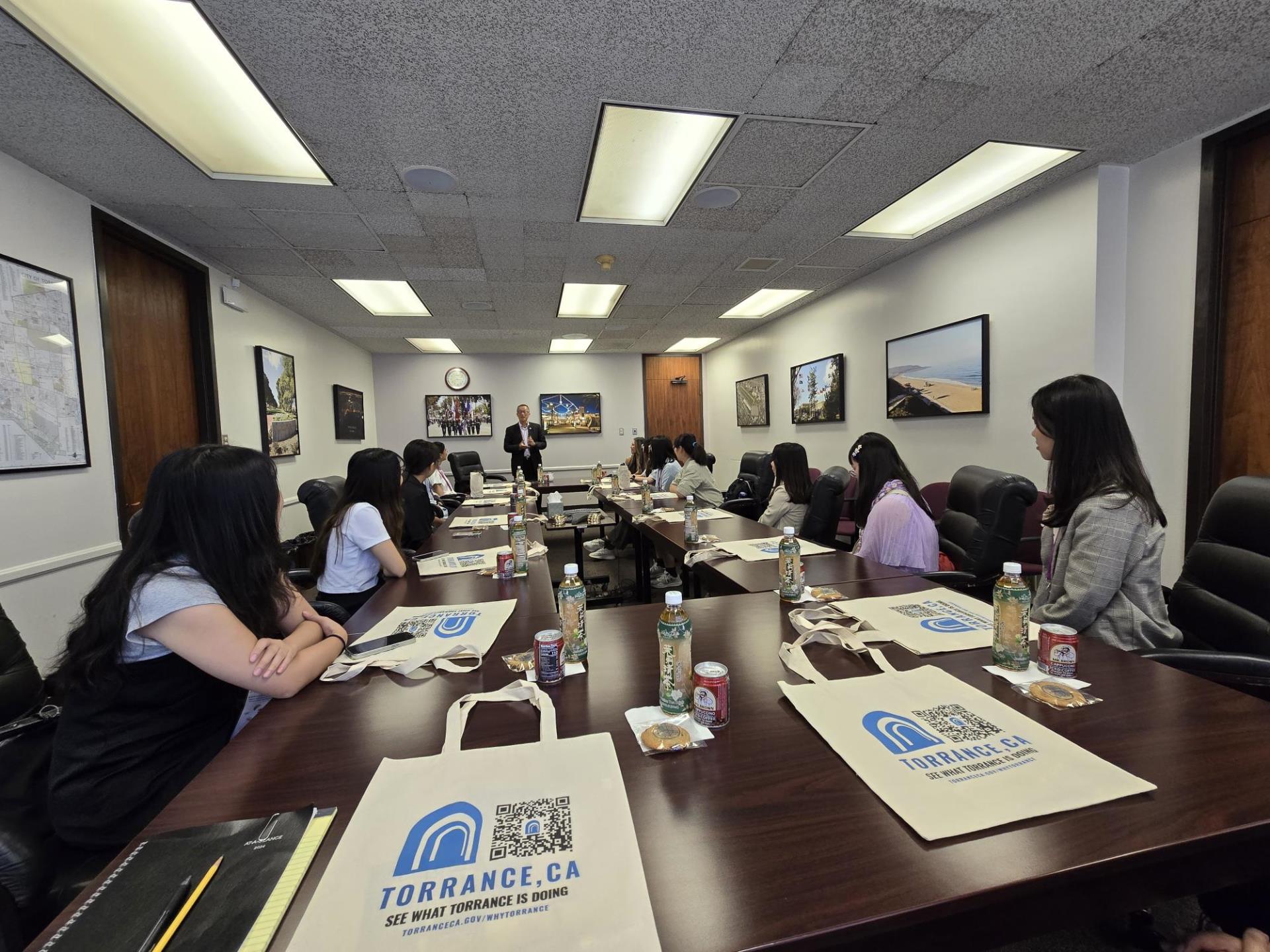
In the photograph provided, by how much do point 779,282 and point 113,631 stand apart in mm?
5122

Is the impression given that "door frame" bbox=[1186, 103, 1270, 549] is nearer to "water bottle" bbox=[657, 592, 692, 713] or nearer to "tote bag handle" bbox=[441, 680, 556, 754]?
"water bottle" bbox=[657, 592, 692, 713]

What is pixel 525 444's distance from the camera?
7.36 m

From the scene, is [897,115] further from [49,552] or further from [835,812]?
[49,552]

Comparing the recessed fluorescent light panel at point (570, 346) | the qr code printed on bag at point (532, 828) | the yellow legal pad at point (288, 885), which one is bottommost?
the yellow legal pad at point (288, 885)

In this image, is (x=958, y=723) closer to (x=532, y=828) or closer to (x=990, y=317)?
(x=532, y=828)

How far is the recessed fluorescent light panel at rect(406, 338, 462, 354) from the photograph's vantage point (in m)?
7.09

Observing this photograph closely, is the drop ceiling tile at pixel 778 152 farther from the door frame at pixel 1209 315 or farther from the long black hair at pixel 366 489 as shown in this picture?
the long black hair at pixel 366 489

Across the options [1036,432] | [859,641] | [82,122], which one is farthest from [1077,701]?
[82,122]

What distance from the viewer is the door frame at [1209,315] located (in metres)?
2.63

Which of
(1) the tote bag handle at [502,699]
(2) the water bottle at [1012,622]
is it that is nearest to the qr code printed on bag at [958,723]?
(2) the water bottle at [1012,622]

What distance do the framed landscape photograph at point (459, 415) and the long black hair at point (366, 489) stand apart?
6.23 metres

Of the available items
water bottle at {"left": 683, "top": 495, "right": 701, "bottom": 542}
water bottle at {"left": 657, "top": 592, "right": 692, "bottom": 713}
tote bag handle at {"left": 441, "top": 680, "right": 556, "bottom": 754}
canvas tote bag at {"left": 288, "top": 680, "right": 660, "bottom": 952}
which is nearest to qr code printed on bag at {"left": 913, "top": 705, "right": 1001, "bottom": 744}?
water bottle at {"left": 657, "top": 592, "right": 692, "bottom": 713}

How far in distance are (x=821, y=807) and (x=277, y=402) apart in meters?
5.59

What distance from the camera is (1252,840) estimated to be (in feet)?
2.16
